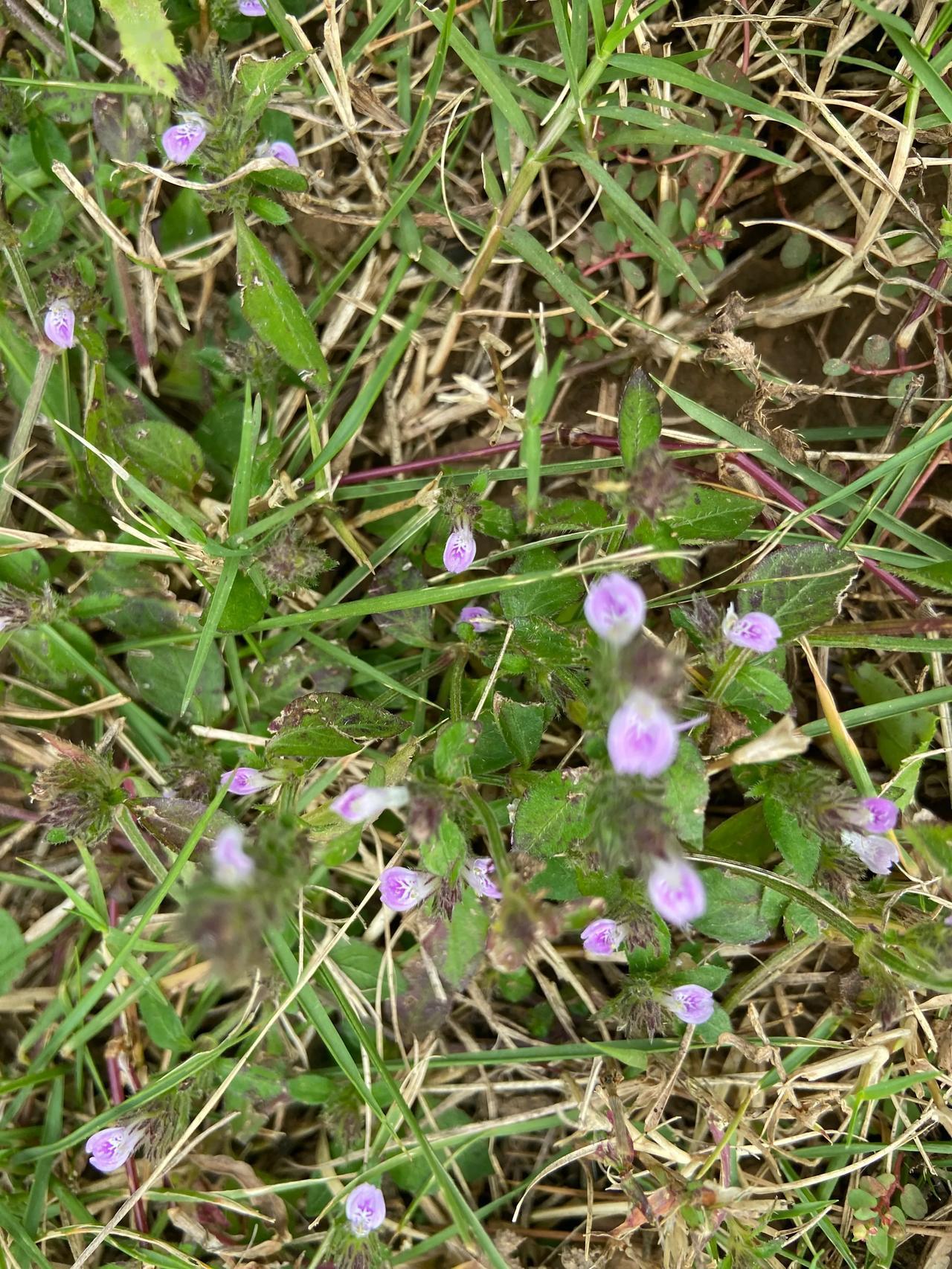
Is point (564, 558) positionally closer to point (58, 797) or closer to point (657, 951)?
point (657, 951)

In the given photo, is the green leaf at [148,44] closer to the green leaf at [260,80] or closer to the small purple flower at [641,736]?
the green leaf at [260,80]

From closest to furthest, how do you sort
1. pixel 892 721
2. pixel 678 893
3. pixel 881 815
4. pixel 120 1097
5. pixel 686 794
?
pixel 678 893, pixel 686 794, pixel 881 815, pixel 892 721, pixel 120 1097

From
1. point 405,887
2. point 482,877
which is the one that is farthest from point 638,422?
point 405,887

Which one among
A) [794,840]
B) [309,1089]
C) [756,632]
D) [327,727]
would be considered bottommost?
[309,1089]

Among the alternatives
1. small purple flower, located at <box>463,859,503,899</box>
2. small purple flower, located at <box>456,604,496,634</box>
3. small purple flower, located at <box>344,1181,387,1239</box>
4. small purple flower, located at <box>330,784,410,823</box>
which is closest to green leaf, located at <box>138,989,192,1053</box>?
small purple flower, located at <box>344,1181,387,1239</box>

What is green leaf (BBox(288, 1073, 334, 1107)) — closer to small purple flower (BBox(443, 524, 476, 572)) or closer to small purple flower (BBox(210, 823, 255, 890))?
small purple flower (BBox(210, 823, 255, 890))

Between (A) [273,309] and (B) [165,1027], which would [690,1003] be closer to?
(B) [165,1027]
